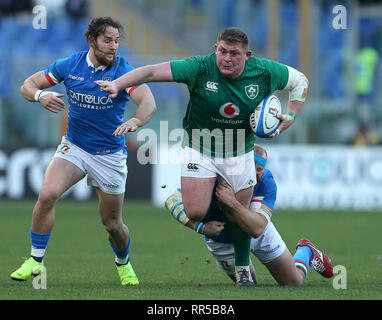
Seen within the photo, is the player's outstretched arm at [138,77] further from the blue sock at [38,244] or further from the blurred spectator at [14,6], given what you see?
the blurred spectator at [14,6]

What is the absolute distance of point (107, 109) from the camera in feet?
27.7

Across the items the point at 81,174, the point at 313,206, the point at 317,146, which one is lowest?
the point at 313,206

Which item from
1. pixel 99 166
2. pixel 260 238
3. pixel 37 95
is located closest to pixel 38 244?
pixel 99 166

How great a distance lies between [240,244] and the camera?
316 inches

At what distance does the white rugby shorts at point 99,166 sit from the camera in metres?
8.47

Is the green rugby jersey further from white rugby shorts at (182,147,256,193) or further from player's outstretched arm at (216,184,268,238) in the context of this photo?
player's outstretched arm at (216,184,268,238)

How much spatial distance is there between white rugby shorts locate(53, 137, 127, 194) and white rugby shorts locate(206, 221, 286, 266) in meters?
1.09

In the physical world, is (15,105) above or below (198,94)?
below
